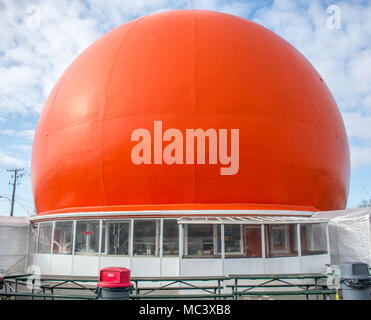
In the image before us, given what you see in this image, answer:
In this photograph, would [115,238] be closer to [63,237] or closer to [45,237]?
[63,237]

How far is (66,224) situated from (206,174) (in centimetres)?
620

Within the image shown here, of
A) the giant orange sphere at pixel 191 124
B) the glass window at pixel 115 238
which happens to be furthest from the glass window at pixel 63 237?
the glass window at pixel 115 238

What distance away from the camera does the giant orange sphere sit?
1344 cm

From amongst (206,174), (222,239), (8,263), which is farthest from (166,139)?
(8,263)

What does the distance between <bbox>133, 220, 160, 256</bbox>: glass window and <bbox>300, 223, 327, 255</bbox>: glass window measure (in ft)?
18.0

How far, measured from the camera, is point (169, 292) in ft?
41.1

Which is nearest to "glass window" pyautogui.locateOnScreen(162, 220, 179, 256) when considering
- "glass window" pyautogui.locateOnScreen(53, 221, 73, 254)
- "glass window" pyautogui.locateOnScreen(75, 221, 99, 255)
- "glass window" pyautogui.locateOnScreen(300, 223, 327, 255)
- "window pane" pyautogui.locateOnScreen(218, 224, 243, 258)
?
"window pane" pyautogui.locateOnScreen(218, 224, 243, 258)

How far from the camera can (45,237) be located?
15.9 metres

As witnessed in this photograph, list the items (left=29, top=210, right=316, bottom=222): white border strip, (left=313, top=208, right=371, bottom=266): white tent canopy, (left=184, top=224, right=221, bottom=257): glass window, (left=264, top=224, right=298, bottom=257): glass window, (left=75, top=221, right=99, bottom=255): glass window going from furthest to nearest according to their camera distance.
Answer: (left=75, top=221, right=99, bottom=255): glass window < (left=313, top=208, right=371, bottom=266): white tent canopy < (left=264, top=224, right=298, bottom=257): glass window < (left=29, top=210, right=316, bottom=222): white border strip < (left=184, top=224, right=221, bottom=257): glass window

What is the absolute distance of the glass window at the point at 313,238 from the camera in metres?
13.7

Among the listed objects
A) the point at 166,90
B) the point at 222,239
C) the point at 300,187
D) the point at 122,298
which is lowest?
the point at 122,298

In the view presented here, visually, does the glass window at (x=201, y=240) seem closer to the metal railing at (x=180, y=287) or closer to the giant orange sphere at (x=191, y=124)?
the giant orange sphere at (x=191, y=124)

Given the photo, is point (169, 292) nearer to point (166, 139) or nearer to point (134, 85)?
point (166, 139)

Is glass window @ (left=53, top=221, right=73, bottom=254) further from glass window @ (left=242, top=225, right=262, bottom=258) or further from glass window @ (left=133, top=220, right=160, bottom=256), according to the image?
glass window @ (left=242, top=225, right=262, bottom=258)
